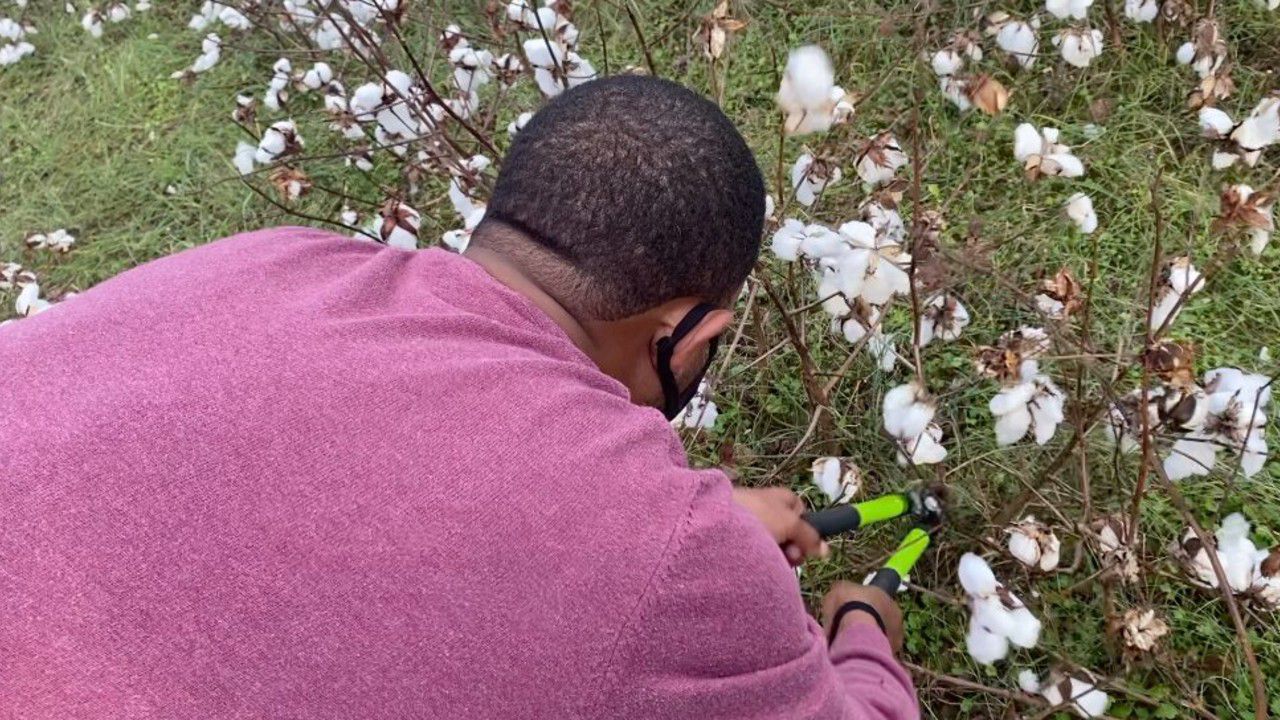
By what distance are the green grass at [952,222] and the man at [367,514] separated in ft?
2.53

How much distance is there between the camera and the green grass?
65.0 inches

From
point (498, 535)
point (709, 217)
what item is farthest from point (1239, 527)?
point (498, 535)

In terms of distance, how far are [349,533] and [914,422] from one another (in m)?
0.97

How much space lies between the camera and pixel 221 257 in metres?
1.03

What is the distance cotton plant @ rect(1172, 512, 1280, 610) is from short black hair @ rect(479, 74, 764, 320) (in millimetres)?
855

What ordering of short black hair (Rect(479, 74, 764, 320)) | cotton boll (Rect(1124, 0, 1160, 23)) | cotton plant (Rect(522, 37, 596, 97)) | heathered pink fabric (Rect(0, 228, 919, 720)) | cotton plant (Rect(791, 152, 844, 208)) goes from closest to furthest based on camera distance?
heathered pink fabric (Rect(0, 228, 919, 720))
short black hair (Rect(479, 74, 764, 320))
cotton plant (Rect(791, 152, 844, 208))
cotton plant (Rect(522, 37, 596, 97))
cotton boll (Rect(1124, 0, 1160, 23))

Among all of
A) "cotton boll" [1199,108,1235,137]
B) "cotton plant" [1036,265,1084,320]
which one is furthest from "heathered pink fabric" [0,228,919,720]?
"cotton boll" [1199,108,1235,137]

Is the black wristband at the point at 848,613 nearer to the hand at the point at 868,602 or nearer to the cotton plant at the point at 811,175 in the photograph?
the hand at the point at 868,602

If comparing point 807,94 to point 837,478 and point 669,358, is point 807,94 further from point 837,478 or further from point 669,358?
point 837,478

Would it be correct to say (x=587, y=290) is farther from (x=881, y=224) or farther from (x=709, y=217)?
(x=881, y=224)

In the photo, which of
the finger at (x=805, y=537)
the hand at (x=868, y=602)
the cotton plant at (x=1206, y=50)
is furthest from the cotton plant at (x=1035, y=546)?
the cotton plant at (x=1206, y=50)

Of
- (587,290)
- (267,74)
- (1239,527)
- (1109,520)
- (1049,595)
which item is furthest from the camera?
(267,74)

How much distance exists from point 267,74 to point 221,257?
8.78 feet

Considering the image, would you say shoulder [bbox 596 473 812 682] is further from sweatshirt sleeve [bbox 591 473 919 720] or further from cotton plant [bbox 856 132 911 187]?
cotton plant [bbox 856 132 911 187]
